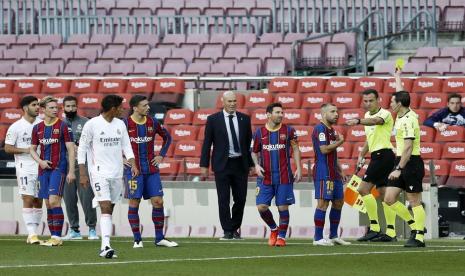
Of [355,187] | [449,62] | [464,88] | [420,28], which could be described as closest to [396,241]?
[355,187]

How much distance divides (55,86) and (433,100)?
795 centimetres

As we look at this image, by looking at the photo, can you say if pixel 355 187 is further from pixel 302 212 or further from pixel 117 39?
pixel 117 39

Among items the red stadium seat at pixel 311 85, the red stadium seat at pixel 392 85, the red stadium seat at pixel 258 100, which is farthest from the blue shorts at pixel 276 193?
the red stadium seat at pixel 311 85

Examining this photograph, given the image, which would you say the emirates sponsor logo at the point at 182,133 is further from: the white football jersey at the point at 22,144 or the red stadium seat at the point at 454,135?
the white football jersey at the point at 22,144

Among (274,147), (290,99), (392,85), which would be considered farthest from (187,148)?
(274,147)

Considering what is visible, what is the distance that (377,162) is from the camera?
20.8 metres

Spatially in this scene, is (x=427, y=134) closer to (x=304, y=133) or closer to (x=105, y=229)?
(x=304, y=133)

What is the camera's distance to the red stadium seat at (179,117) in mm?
28172

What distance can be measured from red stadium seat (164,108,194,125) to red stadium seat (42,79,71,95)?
3193 mm

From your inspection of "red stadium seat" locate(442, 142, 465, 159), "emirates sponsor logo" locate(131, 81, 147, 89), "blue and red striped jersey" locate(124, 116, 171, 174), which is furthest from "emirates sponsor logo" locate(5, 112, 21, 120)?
"blue and red striped jersey" locate(124, 116, 171, 174)

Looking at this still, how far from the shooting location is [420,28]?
3172 cm

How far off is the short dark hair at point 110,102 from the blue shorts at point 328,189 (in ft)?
11.0

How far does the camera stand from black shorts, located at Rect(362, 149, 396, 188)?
20703 mm

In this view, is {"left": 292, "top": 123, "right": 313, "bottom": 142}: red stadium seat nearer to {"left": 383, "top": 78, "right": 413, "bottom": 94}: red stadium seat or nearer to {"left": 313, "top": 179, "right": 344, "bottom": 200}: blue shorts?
{"left": 383, "top": 78, "right": 413, "bottom": 94}: red stadium seat
